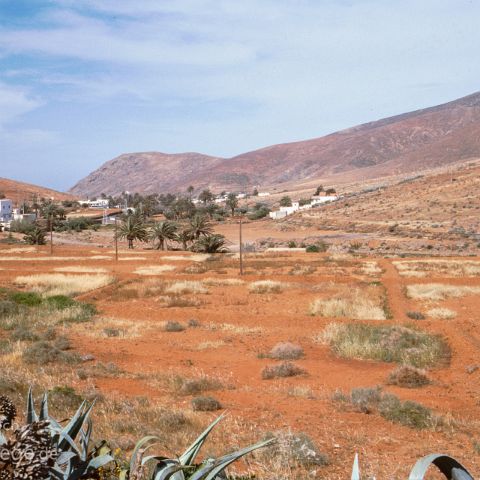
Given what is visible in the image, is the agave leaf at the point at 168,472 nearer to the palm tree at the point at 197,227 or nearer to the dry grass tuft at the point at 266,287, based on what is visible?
the dry grass tuft at the point at 266,287

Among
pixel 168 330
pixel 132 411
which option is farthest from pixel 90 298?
pixel 132 411

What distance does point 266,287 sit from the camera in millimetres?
25156

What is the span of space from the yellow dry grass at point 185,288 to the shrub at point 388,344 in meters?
9.86

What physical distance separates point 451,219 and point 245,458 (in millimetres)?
63325

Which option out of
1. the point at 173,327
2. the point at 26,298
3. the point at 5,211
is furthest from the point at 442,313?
the point at 5,211

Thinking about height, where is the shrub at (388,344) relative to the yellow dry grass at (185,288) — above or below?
below

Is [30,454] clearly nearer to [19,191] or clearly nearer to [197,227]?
[197,227]

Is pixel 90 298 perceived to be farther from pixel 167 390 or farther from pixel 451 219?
pixel 451 219

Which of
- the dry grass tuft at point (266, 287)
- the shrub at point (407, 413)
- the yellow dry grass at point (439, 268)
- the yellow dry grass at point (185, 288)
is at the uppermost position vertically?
the shrub at point (407, 413)

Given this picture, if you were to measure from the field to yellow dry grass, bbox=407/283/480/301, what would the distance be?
0.40ft

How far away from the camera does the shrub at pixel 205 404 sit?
28.9 feet

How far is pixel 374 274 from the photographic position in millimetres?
29828

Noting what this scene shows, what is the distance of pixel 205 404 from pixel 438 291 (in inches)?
664

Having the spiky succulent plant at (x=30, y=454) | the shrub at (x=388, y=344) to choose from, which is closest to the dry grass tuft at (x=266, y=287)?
the shrub at (x=388, y=344)
